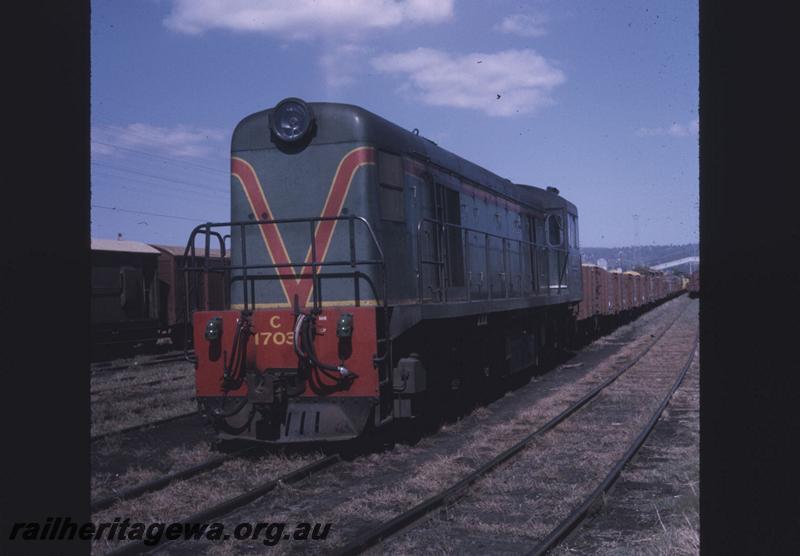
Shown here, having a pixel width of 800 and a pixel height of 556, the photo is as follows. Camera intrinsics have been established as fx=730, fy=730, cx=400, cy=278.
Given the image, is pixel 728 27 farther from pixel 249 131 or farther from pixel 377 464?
pixel 249 131

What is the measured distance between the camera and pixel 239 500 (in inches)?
230

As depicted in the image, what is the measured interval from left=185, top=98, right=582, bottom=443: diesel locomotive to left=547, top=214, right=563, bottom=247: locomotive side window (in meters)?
6.31

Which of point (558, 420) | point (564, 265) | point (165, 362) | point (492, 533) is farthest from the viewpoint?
point (165, 362)

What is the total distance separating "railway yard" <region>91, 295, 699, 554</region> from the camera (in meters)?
5.00

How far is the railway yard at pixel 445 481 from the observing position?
5004 mm

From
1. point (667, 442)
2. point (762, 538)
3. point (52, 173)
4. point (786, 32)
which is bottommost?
point (667, 442)

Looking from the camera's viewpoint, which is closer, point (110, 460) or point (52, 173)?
point (52, 173)

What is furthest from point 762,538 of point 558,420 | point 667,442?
point 558,420

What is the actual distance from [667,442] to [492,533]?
3.91m

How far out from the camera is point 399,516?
521 cm

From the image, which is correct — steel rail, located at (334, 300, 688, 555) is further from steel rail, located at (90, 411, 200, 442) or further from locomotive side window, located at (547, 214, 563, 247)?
locomotive side window, located at (547, 214, 563, 247)

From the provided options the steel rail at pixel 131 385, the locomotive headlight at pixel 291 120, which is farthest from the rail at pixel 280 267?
the steel rail at pixel 131 385

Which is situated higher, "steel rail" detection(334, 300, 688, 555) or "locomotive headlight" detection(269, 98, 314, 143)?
"locomotive headlight" detection(269, 98, 314, 143)

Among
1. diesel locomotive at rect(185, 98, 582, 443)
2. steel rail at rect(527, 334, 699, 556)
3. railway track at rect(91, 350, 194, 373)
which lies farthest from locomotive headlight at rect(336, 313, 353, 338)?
railway track at rect(91, 350, 194, 373)
